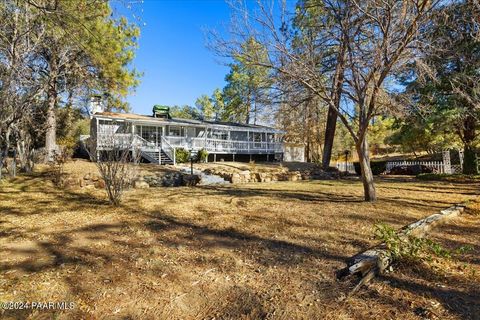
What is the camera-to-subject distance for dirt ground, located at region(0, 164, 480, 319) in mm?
2715

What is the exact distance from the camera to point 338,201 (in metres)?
8.07

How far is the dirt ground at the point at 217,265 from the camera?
8.91ft

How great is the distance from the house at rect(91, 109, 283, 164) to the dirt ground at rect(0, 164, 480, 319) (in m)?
11.1

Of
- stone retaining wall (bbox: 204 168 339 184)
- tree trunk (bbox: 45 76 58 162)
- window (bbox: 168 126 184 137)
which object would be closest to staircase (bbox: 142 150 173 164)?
stone retaining wall (bbox: 204 168 339 184)

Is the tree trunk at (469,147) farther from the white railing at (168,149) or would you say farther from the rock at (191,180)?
the white railing at (168,149)

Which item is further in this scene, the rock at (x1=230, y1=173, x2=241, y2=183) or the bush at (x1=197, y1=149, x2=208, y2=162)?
the bush at (x1=197, y1=149, x2=208, y2=162)

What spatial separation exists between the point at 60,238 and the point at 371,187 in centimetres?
712

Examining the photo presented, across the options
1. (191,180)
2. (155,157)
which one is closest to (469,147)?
(191,180)

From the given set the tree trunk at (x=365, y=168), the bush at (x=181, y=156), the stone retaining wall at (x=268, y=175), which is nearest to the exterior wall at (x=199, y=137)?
the bush at (x=181, y=156)

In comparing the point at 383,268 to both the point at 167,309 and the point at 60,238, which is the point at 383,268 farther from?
the point at 60,238

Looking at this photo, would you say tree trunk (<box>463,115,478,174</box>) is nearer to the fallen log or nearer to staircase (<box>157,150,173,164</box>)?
the fallen log

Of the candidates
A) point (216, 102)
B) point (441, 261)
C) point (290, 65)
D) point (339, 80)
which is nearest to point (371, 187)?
point (339, 80)

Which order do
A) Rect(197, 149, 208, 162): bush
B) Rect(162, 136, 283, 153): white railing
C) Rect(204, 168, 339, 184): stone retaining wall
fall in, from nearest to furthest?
Rect(204, 168, 339, 184): stone retaining wall
Rect(197, 149, 208, 162): bush
Rect(162, 136, 283, 153): white railing

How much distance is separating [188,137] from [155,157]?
350 centimetres
